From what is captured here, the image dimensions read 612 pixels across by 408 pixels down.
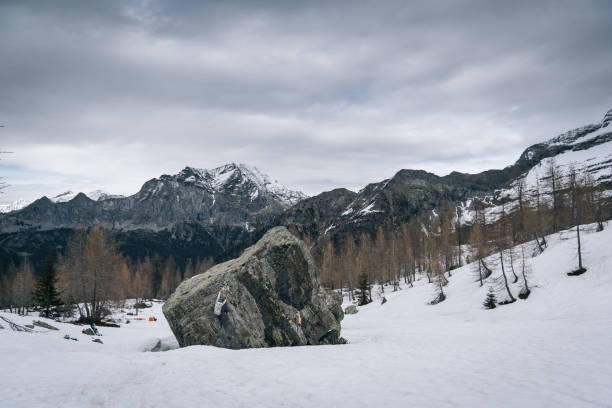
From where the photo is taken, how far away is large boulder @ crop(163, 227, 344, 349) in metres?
18.8

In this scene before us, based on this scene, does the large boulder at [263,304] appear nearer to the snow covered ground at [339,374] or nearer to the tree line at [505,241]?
the snow covered ground at [339,374]

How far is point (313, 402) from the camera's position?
347 inches

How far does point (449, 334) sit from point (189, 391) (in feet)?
68.5

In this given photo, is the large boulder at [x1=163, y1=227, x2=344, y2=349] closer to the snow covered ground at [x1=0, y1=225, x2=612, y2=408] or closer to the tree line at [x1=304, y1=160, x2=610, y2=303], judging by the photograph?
the snow covered ground at [x1=0, y1=225, x2=612, y2=408]

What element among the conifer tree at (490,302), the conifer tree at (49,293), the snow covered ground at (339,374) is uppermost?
the snow covered ground at (339,374)

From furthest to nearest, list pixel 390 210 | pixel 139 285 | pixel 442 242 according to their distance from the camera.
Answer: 1. pixel 390 210
2. pixel 139 285
3. pixel 442 242

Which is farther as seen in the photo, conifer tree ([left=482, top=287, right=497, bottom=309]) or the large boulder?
conifer tree ([left=482, top=287, right=497, bottom=309])

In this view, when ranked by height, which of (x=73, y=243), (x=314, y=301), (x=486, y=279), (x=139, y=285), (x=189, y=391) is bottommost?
(x=139, y=285)

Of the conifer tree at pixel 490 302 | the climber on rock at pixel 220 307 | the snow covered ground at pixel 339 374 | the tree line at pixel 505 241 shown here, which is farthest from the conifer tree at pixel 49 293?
the conifer tree at pixel 490 302

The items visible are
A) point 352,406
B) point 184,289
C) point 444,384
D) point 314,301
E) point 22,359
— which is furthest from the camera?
point 314,301

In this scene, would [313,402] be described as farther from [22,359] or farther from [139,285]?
[139,285]

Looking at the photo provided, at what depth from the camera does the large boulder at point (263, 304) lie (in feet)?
61.7

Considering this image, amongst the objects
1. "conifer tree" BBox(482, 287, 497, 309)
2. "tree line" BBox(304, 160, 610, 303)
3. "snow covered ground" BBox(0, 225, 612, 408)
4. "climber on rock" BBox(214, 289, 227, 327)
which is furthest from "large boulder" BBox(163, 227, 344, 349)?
"tree line" BBox(304, 160, 610, 303)

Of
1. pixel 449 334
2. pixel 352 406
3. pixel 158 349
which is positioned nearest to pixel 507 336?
pixel 449 334
